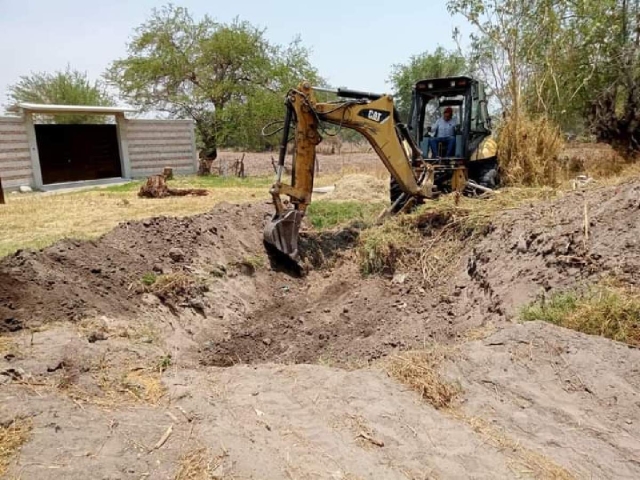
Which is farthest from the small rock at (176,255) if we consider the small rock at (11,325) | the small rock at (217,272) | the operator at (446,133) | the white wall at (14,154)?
the white wall at (14,154)

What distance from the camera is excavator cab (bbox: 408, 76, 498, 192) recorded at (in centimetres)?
847

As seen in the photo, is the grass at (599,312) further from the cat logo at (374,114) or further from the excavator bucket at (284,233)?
the cat logo at (374,114)

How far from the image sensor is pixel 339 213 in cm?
982

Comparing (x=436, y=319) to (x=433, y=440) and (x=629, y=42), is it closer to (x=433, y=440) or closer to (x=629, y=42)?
(x=433, y=440)

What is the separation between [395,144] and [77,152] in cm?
1350

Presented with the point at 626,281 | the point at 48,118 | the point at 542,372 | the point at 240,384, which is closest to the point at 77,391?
the point at 240,384

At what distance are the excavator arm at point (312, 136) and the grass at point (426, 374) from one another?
3.78 metres

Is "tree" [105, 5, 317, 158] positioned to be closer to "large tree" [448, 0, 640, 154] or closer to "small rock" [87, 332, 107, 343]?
"large tree" [448, 0, 640, 154]

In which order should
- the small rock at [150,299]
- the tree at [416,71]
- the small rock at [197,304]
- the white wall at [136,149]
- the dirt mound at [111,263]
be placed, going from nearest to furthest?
the dirt mound at [111,263] → the small rock at [150,299] → the small rock at [197,304] → the white wall at [136,149] → the tree at [416,71]

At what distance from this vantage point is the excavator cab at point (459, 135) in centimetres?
847

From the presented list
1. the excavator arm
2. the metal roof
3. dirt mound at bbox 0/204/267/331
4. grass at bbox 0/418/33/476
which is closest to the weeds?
the excavator arm

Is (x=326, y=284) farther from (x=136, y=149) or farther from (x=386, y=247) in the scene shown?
(x=136, y=149)

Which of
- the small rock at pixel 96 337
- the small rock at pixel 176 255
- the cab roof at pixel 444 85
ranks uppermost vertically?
the cab roof at pixel 444 85

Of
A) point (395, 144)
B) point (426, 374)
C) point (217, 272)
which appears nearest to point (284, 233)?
point (217, 272)
